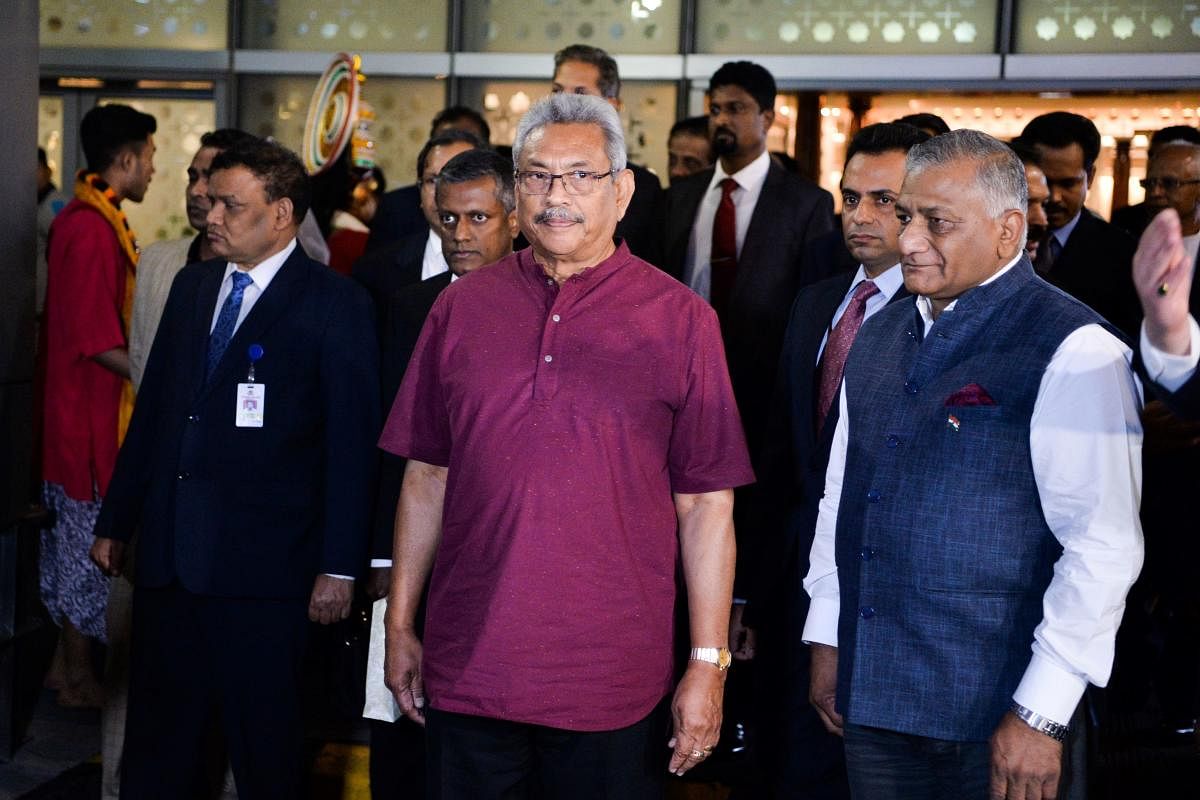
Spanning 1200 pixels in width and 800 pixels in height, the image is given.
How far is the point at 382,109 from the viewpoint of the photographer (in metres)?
9.45

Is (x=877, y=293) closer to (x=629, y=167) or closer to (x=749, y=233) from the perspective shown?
(x=749, y=233)

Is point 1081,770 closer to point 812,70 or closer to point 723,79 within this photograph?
point 723,79

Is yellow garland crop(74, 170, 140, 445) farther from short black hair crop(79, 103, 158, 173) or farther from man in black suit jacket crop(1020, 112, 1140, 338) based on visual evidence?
man in black suit jacket crop(1020, 112, 1140, 338)

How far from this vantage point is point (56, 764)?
203 inches

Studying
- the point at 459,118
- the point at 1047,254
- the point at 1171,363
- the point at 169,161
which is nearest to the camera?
the point at 1171,363

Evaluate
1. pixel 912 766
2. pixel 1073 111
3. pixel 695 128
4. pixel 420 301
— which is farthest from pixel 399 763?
pixel 1073 111

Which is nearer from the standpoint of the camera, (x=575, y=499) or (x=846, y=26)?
(x=575, y=499)

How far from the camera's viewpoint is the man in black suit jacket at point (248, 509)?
12.9ft

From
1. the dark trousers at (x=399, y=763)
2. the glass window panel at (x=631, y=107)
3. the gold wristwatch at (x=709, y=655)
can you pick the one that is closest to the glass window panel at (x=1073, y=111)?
the glass window panel at (x=631, y=107)

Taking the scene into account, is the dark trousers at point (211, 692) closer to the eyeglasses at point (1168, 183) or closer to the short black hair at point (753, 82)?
the short black hair at point (753, 82)

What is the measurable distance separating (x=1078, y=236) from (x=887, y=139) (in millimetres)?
966

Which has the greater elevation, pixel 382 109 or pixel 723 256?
pixel 382 109

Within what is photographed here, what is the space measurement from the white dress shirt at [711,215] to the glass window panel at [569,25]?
391cm

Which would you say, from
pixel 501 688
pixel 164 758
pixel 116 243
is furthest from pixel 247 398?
pixel 116 243
